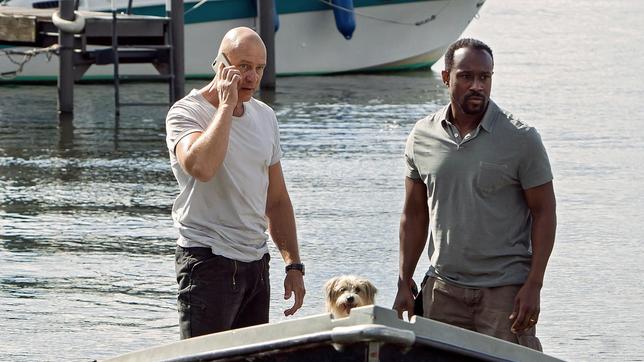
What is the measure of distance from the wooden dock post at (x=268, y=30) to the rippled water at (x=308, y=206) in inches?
33.9

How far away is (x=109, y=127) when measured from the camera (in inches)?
748

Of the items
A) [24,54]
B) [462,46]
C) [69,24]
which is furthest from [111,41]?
[462,46]

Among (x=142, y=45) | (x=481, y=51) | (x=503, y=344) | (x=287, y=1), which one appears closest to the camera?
(x=503, y=344)

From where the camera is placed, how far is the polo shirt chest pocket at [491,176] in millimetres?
5461

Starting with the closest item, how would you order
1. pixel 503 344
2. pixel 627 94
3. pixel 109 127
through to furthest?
1. pixel 503 344
2. pixel 109 127
3. pixel 627 94

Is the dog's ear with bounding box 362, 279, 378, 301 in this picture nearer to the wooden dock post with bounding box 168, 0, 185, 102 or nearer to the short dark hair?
the short dark hair

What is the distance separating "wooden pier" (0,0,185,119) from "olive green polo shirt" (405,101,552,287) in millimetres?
14535

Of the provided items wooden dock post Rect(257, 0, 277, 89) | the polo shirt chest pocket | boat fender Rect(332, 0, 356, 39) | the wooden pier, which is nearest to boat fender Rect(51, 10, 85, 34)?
the wooden pier

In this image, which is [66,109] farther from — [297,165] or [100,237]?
[100,237]

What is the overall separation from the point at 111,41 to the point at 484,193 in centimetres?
1564

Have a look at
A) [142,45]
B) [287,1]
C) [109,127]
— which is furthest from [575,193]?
[287,1]

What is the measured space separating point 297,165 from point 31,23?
703cm

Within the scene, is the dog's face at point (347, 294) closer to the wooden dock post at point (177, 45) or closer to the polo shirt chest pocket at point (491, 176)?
the polo shirt chest pocket at point (491, 176)

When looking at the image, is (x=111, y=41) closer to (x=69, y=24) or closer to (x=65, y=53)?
(x=65, y=53)
